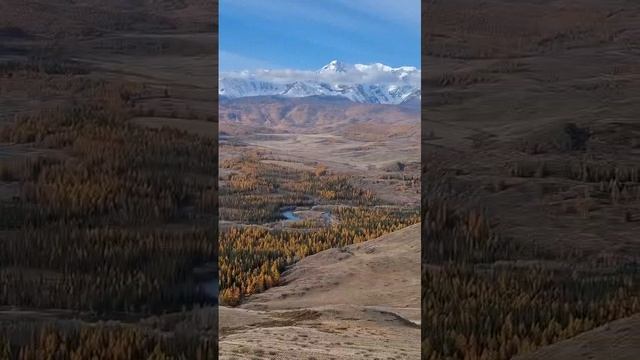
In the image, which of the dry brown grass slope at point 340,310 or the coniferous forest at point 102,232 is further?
the dry brown grass slope at point 340,310

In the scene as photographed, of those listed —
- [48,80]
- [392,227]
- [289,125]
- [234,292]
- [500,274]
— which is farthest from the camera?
[289,125]

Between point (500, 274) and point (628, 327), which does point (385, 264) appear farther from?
point (628, 327)

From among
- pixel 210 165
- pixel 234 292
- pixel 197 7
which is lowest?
pixel 234 292

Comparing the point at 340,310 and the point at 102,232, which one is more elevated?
the point at 102,232

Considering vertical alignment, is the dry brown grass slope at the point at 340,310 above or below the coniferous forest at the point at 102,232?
below

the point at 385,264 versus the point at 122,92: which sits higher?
the point at 122,92

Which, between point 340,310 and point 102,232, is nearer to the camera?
point 102,232

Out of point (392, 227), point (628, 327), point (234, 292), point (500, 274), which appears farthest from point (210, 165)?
point (392, 227)

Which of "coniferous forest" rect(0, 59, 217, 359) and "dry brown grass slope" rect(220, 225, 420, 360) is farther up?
"coniferous forest" rect(0, 59, 217, 359)

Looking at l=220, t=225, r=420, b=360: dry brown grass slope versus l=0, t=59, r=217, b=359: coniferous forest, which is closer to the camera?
l=0, t=59, r=217, b=359: coniferous forest

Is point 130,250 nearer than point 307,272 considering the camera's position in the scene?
Yes

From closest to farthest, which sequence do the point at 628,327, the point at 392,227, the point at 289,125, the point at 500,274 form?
the point at 628,327 → the point at 500,274 → the point at 392,227 → the point at 289,125
